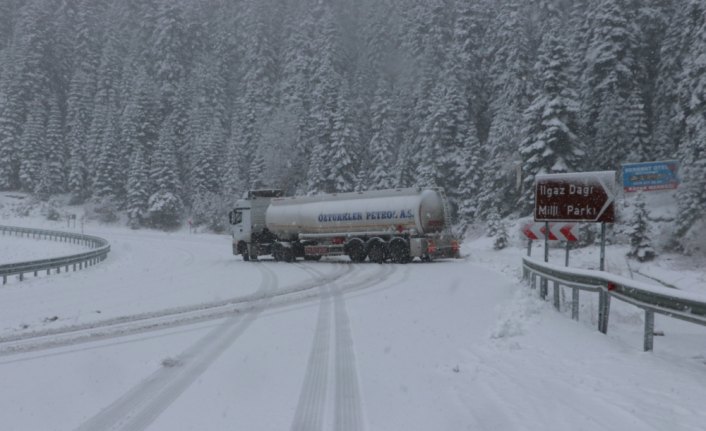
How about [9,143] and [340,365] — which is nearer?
[340,365]

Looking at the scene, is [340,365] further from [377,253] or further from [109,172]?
[109,172]

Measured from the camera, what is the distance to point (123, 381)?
5941 millimetres

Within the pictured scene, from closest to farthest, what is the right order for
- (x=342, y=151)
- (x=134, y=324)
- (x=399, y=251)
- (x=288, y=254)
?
(x=134, y=324)
(x=399, y=251)
(x=288, y=254)
(x=342, y=151)

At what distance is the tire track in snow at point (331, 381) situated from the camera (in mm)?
4664

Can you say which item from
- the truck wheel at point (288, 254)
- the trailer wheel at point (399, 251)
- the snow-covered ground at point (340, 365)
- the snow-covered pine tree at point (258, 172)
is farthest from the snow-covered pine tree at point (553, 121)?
the snow-covered pine tree at point (258, 172)

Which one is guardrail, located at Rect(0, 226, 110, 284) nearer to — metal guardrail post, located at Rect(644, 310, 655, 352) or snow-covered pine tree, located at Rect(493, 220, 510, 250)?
metal guardrail post, located at Rect(644, 310, 655, 352)

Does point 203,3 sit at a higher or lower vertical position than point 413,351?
higher

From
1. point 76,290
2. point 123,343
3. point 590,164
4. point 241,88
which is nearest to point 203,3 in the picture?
point 241,88

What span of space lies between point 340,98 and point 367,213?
105 ft

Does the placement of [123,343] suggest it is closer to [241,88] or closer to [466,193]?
[466,193]

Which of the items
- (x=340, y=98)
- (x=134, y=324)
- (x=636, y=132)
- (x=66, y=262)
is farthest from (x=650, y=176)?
(x=340, y=98)

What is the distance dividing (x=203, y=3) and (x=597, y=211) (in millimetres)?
103610

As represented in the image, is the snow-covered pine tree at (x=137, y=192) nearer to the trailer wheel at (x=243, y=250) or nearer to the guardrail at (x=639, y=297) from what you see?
the trailer wheel at (x=243, y=250)

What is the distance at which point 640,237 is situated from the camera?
2464cm
